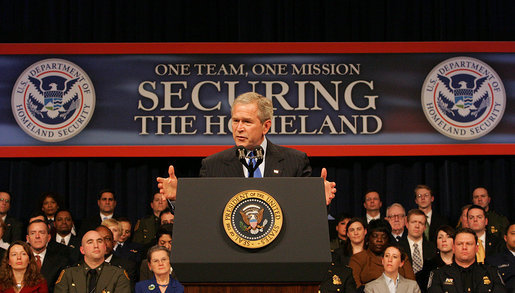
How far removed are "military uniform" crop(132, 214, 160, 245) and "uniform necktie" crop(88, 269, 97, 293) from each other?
1.40 m

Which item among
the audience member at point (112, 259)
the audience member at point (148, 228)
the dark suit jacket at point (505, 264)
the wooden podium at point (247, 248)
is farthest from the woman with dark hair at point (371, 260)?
the wooden podium at point (247, 248)

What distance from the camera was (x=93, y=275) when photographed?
4.98 metres

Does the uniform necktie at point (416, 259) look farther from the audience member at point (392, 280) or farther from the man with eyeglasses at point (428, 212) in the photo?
the audience member at point (392, 280)

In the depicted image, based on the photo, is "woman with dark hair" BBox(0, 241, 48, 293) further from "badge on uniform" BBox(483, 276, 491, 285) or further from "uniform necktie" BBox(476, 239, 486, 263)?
"uniform necktie" BBox(476, 239, 486, 263)

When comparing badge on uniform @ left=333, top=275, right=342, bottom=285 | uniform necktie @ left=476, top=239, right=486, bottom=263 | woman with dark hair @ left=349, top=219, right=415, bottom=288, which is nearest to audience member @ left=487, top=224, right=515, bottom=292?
uniform necktie @ left=476, top=239, right=486, bottom=263

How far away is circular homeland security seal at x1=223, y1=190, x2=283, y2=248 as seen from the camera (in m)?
1.71

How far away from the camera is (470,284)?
16.3 ft

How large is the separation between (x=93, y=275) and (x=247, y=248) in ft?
11.6

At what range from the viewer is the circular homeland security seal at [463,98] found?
22.6 ft

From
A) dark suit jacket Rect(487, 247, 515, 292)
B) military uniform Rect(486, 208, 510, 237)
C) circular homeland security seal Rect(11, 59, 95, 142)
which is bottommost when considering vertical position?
dark suit jacket Rect(487, 247, 515, 292)
